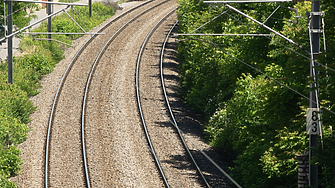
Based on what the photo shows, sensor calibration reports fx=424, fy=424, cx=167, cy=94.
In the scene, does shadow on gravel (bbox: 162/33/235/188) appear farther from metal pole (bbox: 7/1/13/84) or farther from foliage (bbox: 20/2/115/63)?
metal pole (bbox: 7/1/13/84)

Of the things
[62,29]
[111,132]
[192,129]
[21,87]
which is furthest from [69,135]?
[62,29]

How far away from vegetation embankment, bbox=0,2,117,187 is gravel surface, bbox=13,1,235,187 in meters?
0.50

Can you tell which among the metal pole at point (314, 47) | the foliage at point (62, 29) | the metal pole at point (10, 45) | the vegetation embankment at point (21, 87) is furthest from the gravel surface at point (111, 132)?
the metal pole at point (314, 47)

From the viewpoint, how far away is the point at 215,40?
23109 millimetres

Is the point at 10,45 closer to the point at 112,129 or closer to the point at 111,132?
the point at 112,129

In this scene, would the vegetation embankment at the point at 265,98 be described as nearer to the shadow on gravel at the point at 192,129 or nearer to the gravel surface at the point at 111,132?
the shadow on gravel at the point at 192,129

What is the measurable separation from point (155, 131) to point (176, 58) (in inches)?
541

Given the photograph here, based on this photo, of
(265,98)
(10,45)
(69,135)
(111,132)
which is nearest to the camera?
(265,98)

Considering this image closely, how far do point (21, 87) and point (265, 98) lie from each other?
51.4 feet

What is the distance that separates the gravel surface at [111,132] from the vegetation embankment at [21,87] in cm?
50

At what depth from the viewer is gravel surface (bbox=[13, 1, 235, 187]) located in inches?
658

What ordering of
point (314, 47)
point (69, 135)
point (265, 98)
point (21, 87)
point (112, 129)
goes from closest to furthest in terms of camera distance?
point (314, 47) < point (265, 98) < point (69, 135) < point (112, 129) < point (21, 87)

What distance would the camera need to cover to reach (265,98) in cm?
1453

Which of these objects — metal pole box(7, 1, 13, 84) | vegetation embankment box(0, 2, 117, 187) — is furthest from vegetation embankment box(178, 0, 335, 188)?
metal pole box(7, 1, 13, 84)
